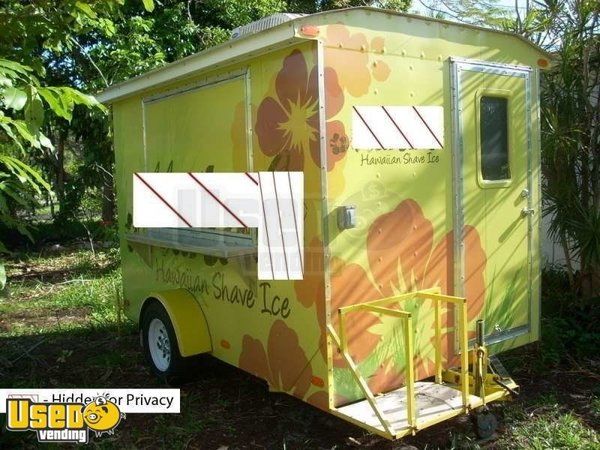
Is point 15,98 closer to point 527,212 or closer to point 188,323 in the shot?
point 188,323

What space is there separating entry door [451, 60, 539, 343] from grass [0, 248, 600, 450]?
0.63 m

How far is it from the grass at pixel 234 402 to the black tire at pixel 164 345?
135 mm

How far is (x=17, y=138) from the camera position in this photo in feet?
8.47

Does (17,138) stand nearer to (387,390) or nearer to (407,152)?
(407,152)

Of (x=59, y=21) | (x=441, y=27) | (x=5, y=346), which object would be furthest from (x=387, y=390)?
(x=5, y=346)

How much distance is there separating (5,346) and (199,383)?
2.52 meters

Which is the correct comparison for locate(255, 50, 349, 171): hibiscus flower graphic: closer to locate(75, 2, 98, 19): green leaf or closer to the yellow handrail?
the yellow handrail

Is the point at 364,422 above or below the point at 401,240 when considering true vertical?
below

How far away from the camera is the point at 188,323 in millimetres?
4543

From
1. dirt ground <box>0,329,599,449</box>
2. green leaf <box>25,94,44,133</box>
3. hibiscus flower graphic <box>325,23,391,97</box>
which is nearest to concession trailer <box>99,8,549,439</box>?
hibiscus flower graphic <box>325,23,391,97</box>

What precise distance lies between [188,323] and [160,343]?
2.18 ft

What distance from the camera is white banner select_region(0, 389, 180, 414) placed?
420cm

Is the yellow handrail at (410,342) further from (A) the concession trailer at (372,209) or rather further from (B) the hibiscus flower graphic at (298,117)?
(B) the hibiscus flower graphic at (298,117)

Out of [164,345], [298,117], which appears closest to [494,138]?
[298,117]
